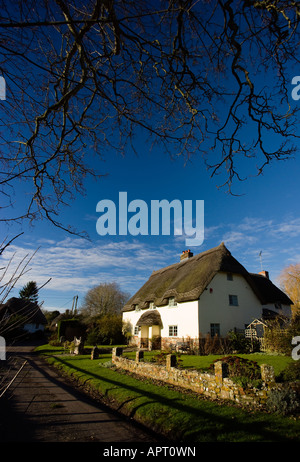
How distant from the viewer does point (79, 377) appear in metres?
11.8

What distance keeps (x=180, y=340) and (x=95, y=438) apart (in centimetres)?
1571

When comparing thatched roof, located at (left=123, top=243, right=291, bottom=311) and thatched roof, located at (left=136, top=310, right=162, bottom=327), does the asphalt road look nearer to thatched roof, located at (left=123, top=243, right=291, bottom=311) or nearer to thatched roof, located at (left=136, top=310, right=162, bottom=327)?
thatched roof, located at (left=123, top=243, right=291, bottom=311)

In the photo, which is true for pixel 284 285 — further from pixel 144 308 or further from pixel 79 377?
pixel 79 377

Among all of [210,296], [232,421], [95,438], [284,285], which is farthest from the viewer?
[284,285]

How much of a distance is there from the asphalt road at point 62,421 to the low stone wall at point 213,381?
2865mm

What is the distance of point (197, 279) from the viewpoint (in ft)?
68.4

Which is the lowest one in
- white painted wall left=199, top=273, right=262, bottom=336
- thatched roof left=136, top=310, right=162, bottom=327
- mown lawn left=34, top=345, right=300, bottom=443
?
mown lawn left=34, top=345, right=300, bottom=443

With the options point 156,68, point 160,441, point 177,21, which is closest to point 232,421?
point 160,441

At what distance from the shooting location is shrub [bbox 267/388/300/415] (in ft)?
20.2

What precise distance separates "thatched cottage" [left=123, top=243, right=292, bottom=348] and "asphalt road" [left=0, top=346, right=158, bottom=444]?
12151mm

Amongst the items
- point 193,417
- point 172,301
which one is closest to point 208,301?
point 172,301

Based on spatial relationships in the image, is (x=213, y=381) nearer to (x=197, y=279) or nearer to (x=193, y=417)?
(x=193, y=417)
